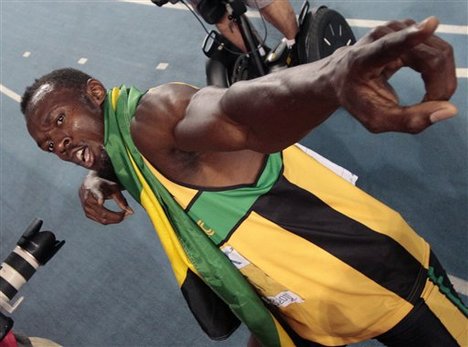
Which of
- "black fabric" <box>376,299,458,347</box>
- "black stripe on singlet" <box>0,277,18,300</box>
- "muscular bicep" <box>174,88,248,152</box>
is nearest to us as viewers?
"muscular bicep" <box>174,88,248,152</box>

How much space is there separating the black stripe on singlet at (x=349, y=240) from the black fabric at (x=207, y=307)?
32 centimetres

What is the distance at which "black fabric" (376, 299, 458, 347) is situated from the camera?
1.26 meters

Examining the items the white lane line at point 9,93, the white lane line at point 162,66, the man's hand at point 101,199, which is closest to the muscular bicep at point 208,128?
the man's hand at point 101,199

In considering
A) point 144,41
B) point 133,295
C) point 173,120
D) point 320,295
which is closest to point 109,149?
point 173,120

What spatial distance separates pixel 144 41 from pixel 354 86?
358cm

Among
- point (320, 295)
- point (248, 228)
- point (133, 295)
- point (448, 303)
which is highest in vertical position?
point (248, 228)

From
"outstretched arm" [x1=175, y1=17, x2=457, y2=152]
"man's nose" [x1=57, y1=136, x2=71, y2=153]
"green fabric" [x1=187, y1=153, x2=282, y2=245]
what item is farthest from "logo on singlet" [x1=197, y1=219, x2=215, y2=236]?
"man's nose" [x1=57, y1=136, x2=71, y2=153]

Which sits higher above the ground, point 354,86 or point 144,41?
point 354,86

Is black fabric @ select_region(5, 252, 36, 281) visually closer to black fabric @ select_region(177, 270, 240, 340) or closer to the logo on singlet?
black fabric @ select_region(177, 270, 240, 340)

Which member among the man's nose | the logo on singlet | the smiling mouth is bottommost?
the logo on singlet

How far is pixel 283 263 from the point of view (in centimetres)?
125

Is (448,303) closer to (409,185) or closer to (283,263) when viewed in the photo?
(283,263)

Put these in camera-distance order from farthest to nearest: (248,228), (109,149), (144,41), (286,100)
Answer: (144,41) < (109,149) < (248,228) < (286,100)

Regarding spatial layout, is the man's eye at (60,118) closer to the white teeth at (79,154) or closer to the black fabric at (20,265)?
the white teeth at (79,154)
